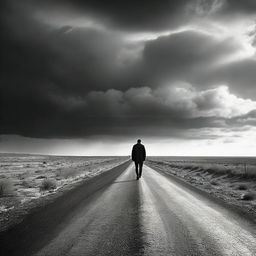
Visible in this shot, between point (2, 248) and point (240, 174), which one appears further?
point (240, 174)

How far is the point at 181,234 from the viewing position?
5.61 metres

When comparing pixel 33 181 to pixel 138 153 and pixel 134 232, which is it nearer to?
pixel 138 153

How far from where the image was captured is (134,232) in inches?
225

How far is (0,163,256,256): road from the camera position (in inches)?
184

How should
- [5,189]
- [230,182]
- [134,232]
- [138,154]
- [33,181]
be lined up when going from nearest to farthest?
[134,232] → [5,189] → [138,154] → [33,181] → [230,182]

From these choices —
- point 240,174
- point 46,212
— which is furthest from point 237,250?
point 240,174

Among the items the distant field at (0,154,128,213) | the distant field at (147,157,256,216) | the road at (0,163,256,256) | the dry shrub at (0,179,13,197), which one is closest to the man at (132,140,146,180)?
the distant field at (147,157,256,216)

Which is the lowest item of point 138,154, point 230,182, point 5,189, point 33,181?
point 230,182

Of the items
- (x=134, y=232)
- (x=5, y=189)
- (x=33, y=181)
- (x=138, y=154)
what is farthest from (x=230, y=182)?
(x=134, y=232)

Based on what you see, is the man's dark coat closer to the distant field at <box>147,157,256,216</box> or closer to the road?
the distant field at <box>147,157,256,216</box>

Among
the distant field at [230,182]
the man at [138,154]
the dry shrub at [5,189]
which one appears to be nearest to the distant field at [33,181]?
the dry shrub at [5,189]

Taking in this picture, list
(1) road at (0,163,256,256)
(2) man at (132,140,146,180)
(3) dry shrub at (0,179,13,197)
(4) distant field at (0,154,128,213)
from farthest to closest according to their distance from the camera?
(2) man at (132,140,146,180) < (3) dry shrub at (0,179,13,197) < (4) distant field at (0,154,128,213) < (1) road at (0,163,256,256)

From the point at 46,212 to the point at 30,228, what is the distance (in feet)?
6.33

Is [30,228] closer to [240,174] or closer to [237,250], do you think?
[237,250]
